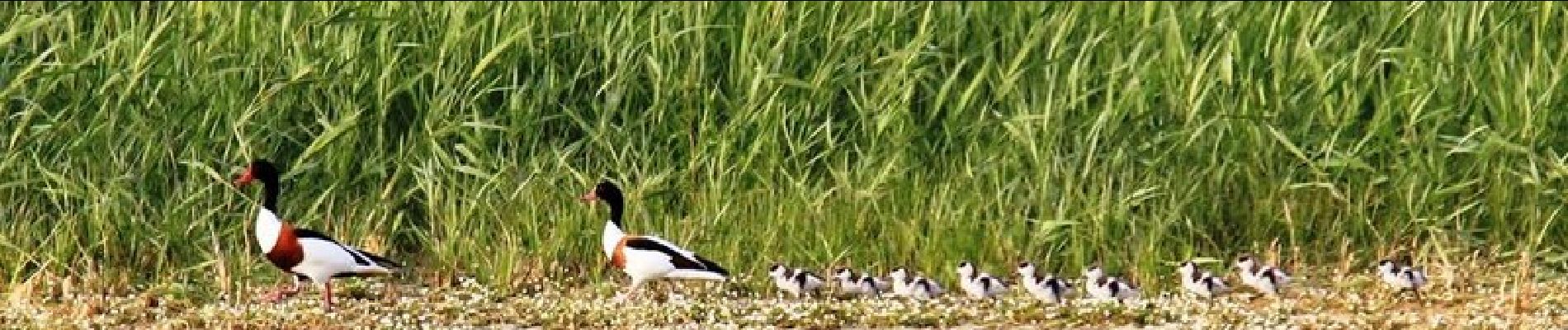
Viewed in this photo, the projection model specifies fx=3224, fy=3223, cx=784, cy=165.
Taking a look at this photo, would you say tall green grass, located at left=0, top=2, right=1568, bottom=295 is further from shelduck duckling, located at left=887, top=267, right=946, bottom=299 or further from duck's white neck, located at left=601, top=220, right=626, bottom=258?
shelduck duckling, located at left=887, top=267, right=946, bottom=299

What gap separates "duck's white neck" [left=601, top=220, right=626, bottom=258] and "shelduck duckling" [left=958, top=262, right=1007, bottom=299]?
98cm

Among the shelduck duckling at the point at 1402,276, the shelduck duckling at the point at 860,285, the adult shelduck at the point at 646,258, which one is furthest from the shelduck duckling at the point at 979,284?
the shelduck duckling at the point at 1402,276

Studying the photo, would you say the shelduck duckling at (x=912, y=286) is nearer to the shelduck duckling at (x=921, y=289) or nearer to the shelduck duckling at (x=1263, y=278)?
the shelduck duckling at (x=921, y=289)

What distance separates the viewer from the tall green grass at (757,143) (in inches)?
385

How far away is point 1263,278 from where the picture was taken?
30.3ft

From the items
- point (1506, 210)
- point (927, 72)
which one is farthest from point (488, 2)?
point (1506, 210)

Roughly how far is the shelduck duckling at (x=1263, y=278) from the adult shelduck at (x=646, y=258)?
1.50 metres

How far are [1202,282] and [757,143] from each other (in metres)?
1.63

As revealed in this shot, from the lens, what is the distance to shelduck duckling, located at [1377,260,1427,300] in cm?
918

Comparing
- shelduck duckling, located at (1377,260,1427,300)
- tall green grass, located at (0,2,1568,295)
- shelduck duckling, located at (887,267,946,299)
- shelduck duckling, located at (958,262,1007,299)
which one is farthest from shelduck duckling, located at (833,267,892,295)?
shelduck duckling, located at (1377,260,1427,300)

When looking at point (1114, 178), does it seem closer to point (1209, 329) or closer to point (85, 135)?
point (1209, 329)

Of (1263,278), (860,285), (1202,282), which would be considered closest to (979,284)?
(860,285)

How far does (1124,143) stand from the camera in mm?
10234

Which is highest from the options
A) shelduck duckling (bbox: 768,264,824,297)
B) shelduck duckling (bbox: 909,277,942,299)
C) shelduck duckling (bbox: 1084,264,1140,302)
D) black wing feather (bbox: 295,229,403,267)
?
black wing feather (bbox: 295,229,403,267)
